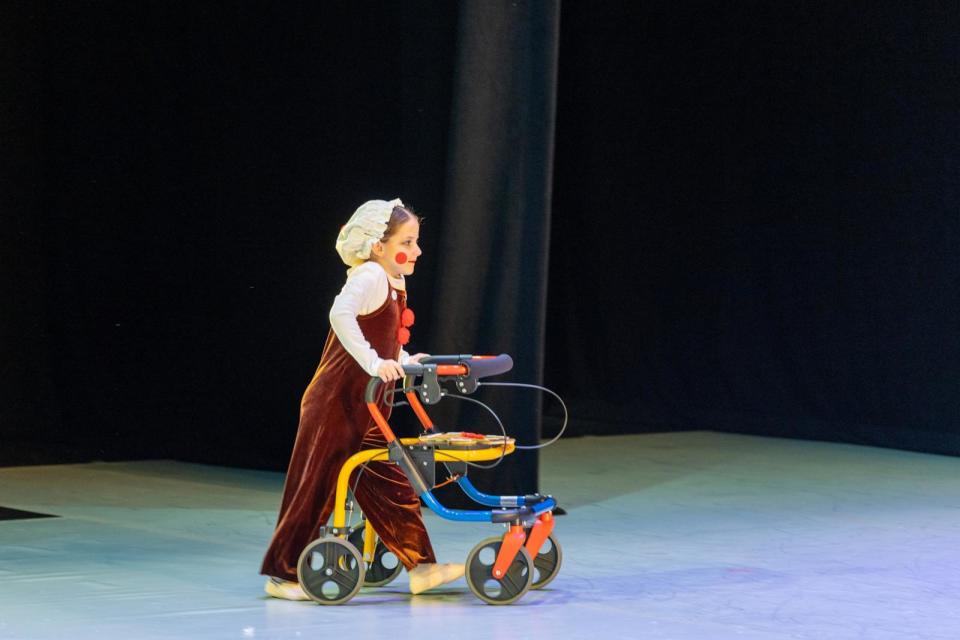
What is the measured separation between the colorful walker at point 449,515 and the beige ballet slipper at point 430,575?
0.46 feet

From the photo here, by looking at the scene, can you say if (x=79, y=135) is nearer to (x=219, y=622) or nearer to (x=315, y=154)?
(x=315, y=154)

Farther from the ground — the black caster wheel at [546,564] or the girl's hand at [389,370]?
the girl's hand at [389,370]

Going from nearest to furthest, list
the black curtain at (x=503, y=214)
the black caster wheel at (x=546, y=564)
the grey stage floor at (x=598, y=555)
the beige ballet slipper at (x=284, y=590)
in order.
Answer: the grey stage floor at (x=598, y=555) → the beige ballet slipper at (x=284, y=590) → the black caster wheel at (x=546, y=564) → the black curtain at (x=503, y=214)

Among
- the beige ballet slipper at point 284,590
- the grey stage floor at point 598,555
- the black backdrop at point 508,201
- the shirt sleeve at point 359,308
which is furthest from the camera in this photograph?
the black backdrop at point 508,201

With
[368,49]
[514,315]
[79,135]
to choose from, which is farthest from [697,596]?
[79,135]

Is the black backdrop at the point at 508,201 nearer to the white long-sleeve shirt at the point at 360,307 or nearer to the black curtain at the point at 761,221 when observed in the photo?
the black curtain at the point at 761,221

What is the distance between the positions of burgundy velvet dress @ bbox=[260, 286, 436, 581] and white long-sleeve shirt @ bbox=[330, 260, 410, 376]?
0.05 meters

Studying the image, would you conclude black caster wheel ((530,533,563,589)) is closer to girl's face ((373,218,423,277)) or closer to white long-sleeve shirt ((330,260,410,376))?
white long-sleeve shirt ((330,260,410,376))

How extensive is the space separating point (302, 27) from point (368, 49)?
46 centimetres

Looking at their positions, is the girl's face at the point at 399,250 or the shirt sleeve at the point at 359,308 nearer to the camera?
the shirt sleeve at the point at 359,308

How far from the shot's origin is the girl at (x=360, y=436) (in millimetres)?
4645

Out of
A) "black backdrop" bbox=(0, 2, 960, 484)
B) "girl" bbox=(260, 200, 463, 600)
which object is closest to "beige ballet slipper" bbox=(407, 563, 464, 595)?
"girl" bbox=(260, 200, 463, 600)

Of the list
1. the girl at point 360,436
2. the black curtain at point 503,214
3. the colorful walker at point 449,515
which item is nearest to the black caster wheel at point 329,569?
the colorful walker at point 449,515

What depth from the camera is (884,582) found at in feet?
16.5
